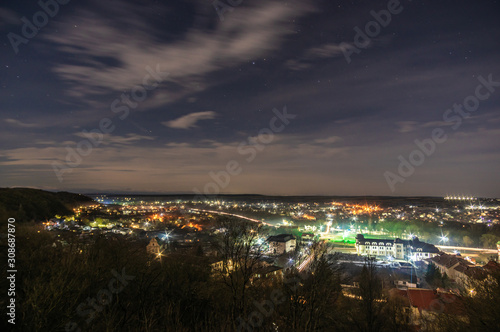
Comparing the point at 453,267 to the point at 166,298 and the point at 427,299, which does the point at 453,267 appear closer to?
the point at 427,299

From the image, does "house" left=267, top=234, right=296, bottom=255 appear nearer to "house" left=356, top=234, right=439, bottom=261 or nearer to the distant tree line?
"house" left=356, top=234, right=439, bottom=261

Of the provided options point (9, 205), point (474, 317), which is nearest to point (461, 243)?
point (474, 317)

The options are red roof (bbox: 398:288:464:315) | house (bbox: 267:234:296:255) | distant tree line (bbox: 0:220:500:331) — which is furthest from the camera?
house (bbox: 267:234:296:255)

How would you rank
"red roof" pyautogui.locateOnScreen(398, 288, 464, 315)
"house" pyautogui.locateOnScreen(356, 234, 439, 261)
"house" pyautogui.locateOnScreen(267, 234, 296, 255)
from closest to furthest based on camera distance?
"red roof" pyautogui.locateOnScreen(398, 288, 464, 315)
"house" pyautogui.locateOnScreen(356, 234, 439, 261)
"house" pyautogui.locateOnScreen(267, 234, 296, 255)

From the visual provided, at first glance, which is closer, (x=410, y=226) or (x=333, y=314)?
(x=333, y=314)

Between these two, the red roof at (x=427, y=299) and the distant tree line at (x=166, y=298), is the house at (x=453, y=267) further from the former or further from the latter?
the distant tree line at (x=166, y=298)

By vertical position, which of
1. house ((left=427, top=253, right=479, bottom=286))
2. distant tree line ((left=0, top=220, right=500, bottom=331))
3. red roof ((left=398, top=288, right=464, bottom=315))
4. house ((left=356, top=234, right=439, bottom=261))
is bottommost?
house ((left=356, top=234, right=439, bottom=261))

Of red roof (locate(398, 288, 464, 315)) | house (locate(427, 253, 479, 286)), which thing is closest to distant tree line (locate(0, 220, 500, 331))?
red roof (locate(398, 288, 464, 315))

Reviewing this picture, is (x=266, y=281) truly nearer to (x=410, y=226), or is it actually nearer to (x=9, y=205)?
(x=9, y=205)
